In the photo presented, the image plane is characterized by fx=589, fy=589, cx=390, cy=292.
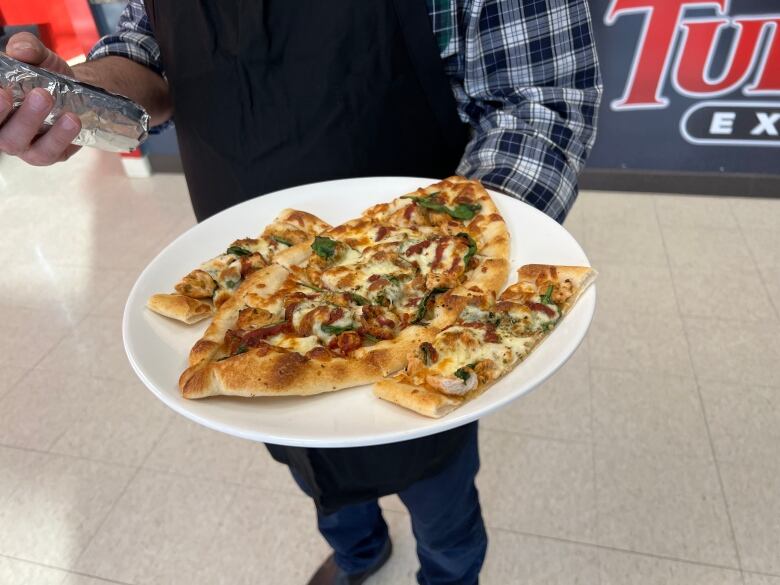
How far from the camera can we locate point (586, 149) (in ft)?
3.87

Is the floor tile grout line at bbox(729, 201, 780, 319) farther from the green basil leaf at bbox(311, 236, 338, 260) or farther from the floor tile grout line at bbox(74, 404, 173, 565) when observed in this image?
the floor tile grout line at bbox(74, 404, 173, 565)

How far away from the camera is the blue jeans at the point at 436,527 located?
1334mm

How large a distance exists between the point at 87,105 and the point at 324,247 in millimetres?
455

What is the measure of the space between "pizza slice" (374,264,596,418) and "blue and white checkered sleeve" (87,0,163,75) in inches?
41.6

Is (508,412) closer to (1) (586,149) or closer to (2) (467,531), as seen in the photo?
(2) (467,531)

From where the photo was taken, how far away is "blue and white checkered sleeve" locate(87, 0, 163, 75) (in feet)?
4.66

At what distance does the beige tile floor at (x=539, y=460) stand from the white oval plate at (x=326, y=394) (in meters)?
1.14

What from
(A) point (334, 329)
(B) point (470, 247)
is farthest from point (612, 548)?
(A) point (334, 329)

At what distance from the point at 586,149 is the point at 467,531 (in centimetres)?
93

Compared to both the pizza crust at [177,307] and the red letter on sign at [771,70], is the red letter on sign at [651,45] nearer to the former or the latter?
the red letter on sign at [771,70]

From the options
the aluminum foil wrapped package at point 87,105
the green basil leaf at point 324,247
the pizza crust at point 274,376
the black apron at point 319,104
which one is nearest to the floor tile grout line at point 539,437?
the black apron at point 319,104

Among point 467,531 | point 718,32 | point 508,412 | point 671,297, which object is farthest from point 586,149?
point 718,32

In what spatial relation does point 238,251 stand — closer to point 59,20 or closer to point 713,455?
point 713,455

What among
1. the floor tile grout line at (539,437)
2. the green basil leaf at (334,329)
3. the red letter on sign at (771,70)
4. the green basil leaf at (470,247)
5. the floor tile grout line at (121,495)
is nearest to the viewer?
the green basil leaf at (334,329)
